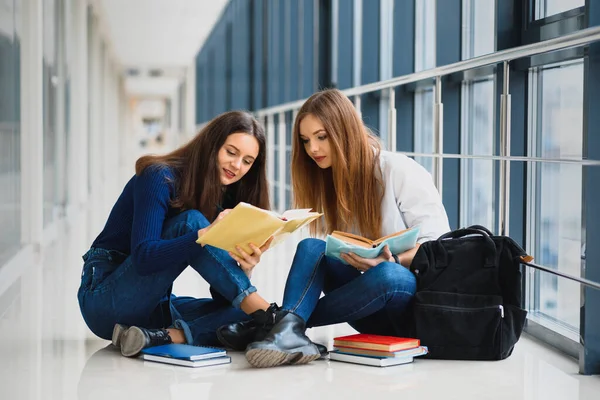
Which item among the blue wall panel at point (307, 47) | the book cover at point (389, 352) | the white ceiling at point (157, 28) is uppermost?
the white ceiling at point (157, 28)

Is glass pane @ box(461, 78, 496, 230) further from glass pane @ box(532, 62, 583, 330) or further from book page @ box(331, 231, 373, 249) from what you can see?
book page @ box(331, 231, 373, 249)

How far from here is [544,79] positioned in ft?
7.21

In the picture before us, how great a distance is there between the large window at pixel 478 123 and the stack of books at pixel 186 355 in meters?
1.07

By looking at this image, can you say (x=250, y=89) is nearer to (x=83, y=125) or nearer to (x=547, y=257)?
(x=83, y=125)

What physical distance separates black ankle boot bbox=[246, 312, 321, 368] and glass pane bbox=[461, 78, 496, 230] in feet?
3.20

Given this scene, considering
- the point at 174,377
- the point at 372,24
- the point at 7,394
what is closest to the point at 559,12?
the point at 174,377

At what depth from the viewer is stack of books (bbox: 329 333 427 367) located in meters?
1.73

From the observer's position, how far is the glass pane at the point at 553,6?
2.03 metres

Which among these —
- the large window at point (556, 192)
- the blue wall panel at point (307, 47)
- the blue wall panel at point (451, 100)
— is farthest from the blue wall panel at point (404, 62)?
→ the blue wall panel at point (307, 47)

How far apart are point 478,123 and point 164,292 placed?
49.7 inches

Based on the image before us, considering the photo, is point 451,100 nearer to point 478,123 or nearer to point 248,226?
point 478,123

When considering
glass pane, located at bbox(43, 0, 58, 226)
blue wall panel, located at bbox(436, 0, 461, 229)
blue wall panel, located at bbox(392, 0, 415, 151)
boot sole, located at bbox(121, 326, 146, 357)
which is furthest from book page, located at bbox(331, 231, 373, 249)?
glass pane, located at bbox(43, 0, 58, 226)

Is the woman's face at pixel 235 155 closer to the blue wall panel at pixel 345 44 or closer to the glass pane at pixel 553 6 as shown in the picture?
the glass pane at pixel 553 6

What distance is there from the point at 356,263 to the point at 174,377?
44 cm
